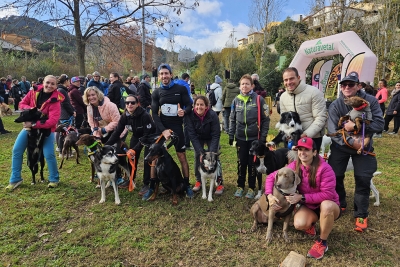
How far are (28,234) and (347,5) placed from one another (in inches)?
696

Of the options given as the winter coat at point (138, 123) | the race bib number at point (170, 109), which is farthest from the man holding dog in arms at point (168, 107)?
the winter coat at point (138, 123)

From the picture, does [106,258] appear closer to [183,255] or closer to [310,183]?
[183,255]

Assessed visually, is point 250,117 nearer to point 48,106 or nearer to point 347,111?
point 347,111

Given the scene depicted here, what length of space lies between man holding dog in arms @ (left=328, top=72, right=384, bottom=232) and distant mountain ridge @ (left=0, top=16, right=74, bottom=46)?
8.33m

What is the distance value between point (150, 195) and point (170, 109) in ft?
5.09

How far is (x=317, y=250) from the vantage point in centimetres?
284

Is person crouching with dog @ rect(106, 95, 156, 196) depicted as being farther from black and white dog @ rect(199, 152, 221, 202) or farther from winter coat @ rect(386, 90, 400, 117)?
winter coat @ rect(386, 90, 400, 117)

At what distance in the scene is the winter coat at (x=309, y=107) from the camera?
3.49m

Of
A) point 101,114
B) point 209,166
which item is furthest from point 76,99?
point 209,166

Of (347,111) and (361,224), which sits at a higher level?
(347,111)

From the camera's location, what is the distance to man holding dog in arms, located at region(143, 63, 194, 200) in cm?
427

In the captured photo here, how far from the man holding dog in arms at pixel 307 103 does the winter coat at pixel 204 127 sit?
1.31 m

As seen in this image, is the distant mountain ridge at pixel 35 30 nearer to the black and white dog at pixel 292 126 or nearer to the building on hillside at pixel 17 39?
the building on hillside at pixel 17 39

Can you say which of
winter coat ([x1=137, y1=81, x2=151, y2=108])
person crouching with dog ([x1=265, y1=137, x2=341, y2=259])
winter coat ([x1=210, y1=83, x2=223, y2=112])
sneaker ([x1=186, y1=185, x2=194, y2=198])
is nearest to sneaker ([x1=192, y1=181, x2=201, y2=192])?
sneaker ([x1=186, y1=185, x2=194, y2=198])
